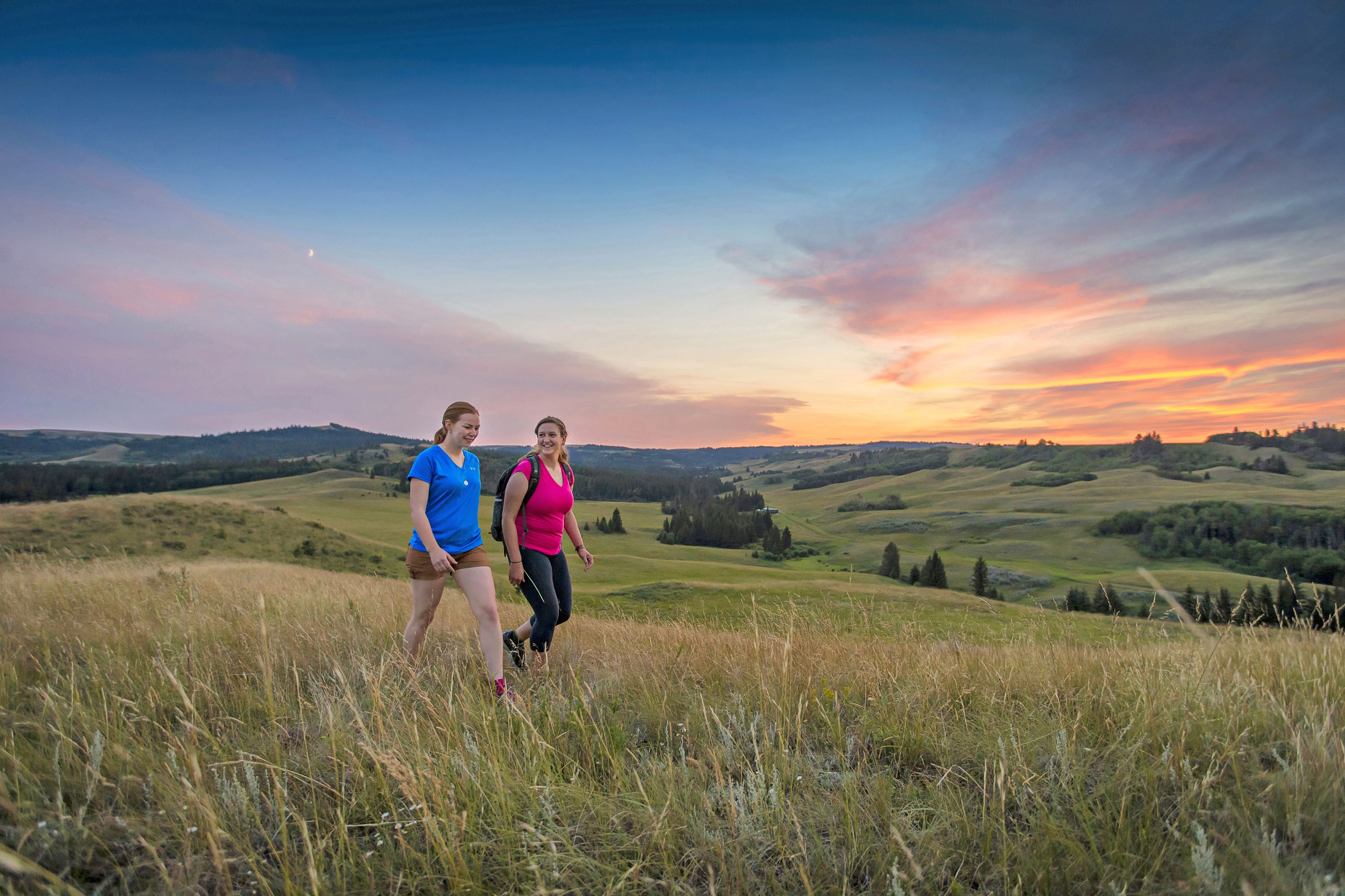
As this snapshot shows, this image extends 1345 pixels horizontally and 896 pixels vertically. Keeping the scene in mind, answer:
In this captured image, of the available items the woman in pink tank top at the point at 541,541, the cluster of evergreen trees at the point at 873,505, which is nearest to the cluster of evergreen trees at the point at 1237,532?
the cluster of evergreen trees at the point at 873,505

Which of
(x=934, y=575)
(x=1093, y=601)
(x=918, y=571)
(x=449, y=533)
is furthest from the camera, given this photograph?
(x=918, y=571)

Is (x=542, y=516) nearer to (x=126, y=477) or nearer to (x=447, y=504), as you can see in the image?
(x=447, y=504)

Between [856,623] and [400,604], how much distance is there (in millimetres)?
6511

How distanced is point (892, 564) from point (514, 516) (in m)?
107

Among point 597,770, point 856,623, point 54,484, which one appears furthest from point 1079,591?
point 54,484

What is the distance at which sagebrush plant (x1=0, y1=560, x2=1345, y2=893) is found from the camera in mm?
2242

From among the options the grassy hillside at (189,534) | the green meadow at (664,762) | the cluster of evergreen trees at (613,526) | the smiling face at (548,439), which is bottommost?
the cluster of evergreen trees at (613,526)

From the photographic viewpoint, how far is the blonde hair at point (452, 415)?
5438 mm

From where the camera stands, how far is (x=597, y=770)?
321 cm

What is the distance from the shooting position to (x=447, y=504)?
521 centimetres

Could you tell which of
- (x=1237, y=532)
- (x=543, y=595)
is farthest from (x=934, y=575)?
(x=1237, y=532)

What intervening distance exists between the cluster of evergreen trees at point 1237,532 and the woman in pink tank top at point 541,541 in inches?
6192

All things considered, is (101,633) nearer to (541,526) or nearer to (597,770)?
(541,526)

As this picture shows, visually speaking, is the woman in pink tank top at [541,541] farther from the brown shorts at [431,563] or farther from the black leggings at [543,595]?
the brown shorts at [431,563]
